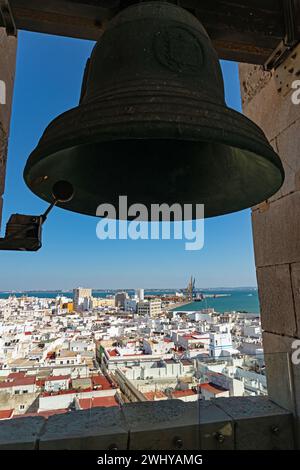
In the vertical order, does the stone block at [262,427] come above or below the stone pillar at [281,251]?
below

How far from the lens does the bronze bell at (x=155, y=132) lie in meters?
0.76

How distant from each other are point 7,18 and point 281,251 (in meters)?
1.82

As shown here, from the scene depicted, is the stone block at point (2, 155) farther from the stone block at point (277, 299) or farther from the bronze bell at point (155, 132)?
the stone block at point (277, 299)

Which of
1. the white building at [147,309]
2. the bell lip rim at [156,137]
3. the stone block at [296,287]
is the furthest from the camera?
the white building at [147,309]

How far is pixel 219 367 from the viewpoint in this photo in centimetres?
179

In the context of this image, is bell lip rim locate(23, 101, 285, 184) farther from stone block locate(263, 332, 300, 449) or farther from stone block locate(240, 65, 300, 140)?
stone block locate(263, 332, 300, 449)

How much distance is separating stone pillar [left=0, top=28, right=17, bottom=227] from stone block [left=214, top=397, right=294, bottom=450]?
1.61m

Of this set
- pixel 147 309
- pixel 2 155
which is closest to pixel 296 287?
pixel 2 155

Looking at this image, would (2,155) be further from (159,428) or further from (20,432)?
(159,428)

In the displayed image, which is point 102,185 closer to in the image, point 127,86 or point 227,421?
point 127,86

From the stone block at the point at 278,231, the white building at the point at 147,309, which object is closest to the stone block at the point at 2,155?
the stone block at the point at 278,231

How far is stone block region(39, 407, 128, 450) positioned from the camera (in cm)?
124
